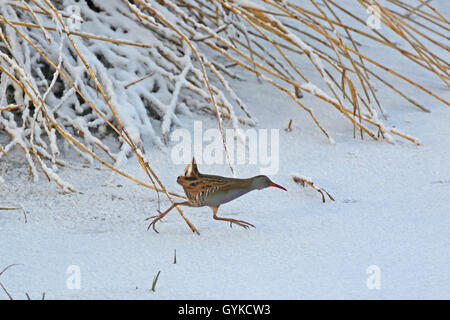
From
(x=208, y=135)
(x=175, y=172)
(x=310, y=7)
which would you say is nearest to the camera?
(x=175, y=172)

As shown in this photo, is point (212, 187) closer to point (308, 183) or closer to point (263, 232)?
point (263, 232)

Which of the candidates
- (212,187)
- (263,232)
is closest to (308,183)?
(263,232)

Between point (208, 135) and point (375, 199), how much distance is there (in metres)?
0.42

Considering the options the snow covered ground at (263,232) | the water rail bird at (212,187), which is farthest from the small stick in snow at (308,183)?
the water rail bird at (212,187)

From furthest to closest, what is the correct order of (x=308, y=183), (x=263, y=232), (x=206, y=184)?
(x=308, y=183), (x=263, y=232), (x=206, y=184)

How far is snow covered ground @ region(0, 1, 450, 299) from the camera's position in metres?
0.83

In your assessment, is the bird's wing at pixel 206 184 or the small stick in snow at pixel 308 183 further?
the small stick in snow at pixel 308 183

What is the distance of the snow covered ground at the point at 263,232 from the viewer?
83cm

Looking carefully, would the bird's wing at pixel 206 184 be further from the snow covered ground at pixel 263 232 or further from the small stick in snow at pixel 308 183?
the small stick in snow at pixel 308 183

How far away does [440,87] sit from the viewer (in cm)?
176

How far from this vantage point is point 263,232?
3.29ft
